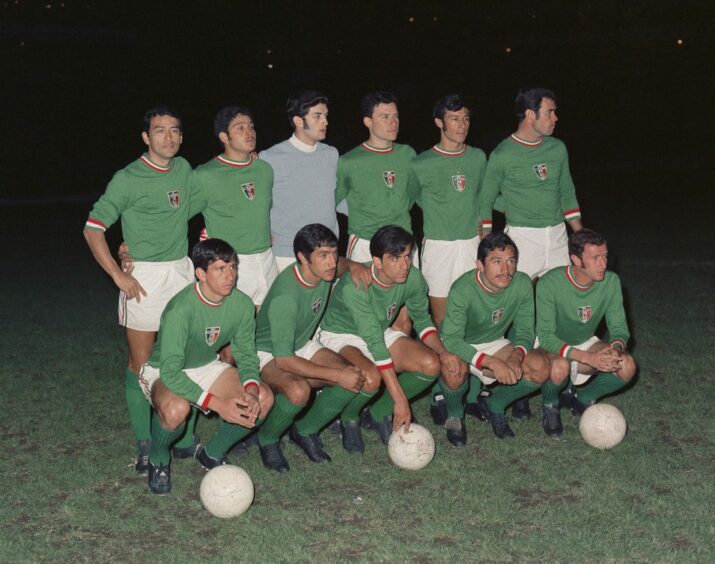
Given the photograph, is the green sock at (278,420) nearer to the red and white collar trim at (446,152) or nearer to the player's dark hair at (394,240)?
the player's dark hair at (394,240)

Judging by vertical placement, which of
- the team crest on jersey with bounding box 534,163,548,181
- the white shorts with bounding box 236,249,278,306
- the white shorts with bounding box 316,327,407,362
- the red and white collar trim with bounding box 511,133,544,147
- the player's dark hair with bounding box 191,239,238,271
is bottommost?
the white shorts with bounding box 316,327,407,362

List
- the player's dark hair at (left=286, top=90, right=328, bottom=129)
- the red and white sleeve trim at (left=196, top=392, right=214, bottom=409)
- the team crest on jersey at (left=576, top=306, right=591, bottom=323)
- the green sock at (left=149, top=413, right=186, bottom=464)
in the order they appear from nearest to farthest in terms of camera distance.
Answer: the red and white sleeve trim at (left=196, top=392, right=214, bottom=409), the green sock at (left=149, top=413, right=186, bottom=464), the team crest on jersey at (left=576, top=306, right=591, bottom=323), the player's dark hair at (left=286, top=90, right=328, bottom=129)

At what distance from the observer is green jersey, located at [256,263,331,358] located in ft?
17.9

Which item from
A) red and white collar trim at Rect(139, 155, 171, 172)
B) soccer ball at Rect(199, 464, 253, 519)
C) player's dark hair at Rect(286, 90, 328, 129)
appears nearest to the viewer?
soccer ball at Rect(199, 464, 253, 519)

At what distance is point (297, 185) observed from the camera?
6.34 meters

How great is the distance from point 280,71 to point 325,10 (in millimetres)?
2176

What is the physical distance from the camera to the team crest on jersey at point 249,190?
6.01m

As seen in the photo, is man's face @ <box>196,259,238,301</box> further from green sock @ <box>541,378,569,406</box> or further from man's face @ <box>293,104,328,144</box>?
green sock @ <box>541,378,569,406</box>

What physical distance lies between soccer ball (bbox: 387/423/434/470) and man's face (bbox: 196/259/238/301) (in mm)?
1297

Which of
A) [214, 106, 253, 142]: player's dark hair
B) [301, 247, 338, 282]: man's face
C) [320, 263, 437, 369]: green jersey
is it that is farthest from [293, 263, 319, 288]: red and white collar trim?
[214, 106, 253, 142]: player's dark hair

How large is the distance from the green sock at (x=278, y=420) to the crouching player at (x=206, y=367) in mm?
187

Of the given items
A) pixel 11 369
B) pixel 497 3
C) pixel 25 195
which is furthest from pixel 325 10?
pixel 11 369

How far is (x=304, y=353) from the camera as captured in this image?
581 centimetres

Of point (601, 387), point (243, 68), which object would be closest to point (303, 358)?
point (601, 387)
